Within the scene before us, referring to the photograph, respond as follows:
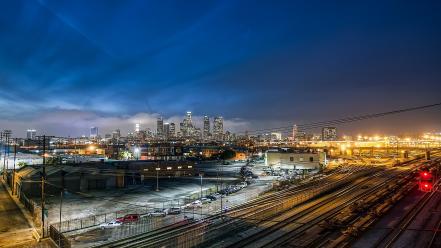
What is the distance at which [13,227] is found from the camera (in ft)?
114

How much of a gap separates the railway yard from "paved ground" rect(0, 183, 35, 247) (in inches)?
351

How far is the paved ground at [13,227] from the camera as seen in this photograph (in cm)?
2997

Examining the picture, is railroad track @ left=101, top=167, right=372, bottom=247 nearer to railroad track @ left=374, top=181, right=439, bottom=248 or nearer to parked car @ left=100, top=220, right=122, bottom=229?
parked car @ left=100, top=220, right=122, bottom=229

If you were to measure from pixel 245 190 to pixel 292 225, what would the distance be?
29.2 m

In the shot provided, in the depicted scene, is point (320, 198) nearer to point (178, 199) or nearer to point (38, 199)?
point (178, 199)

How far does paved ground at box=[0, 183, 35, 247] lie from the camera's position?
30.0 meters

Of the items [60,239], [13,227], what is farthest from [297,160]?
[60,239]

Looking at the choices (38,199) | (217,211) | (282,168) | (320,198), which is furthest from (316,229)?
(282,168)

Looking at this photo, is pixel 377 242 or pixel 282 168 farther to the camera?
pixel 282 168

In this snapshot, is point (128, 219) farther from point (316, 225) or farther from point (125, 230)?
point (316, 225)

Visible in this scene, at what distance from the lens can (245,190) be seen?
62.9 m

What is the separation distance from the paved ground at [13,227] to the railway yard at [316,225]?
8904 mm

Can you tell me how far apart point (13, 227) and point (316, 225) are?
33.2 meters

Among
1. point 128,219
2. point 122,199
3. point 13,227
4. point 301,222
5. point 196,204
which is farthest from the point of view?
point 122,199
